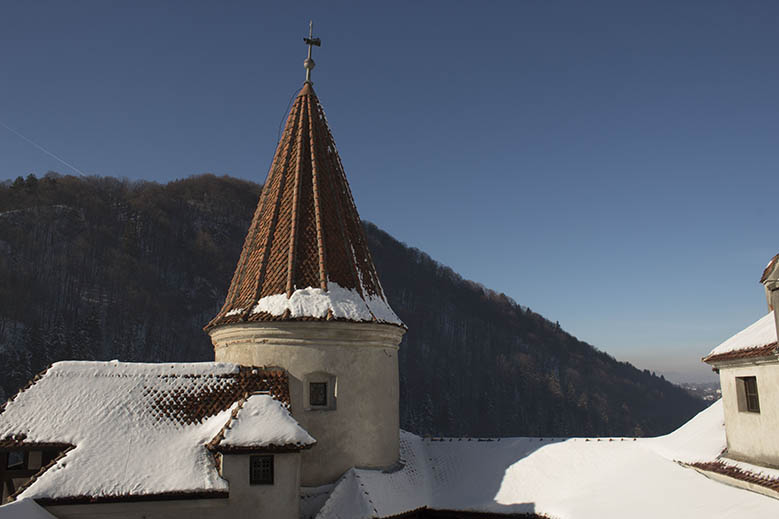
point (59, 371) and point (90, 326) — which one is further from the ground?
point (90, 326)

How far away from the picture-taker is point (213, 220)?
385ft

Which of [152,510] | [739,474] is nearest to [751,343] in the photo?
[739,474]

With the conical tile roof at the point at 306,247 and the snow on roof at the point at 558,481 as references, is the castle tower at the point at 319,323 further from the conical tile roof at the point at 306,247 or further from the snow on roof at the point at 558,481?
the snow on roof at the point at 558,481

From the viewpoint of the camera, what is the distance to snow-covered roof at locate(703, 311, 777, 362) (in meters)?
11.2

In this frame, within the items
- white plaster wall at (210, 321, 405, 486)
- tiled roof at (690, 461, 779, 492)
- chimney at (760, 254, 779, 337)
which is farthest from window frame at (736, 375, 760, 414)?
white plaster wall at (210, 321, 405, 486)

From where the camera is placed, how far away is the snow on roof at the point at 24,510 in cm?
841

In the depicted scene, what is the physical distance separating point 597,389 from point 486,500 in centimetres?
12874

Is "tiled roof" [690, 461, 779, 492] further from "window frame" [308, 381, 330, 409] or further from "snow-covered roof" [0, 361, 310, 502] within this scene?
"snow-covered roof" [0, 361, 310, 502]

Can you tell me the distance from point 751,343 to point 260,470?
998 centimetres

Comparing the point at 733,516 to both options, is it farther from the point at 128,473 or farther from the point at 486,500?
the point at 128,473

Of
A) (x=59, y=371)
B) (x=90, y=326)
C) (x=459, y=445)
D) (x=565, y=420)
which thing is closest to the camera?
(x=59, y=371)

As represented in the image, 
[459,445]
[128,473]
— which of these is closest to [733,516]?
[459,445]

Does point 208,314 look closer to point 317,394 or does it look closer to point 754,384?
point 317,394

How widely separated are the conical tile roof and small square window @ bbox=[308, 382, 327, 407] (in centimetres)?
158
